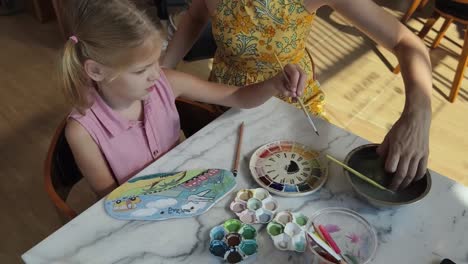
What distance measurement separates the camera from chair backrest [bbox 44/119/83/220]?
39.0 inches

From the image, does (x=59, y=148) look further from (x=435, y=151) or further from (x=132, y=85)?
(x=435, y=151)

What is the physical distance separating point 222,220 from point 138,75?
39cm

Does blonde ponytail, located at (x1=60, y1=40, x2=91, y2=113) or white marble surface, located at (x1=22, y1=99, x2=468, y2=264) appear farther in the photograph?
blonde ponytail, located at (x1=60, y1=40, x2=91, y2=113)

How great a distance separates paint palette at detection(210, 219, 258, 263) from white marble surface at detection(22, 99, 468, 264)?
15mm

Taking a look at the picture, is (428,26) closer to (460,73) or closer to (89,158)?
(460,73)

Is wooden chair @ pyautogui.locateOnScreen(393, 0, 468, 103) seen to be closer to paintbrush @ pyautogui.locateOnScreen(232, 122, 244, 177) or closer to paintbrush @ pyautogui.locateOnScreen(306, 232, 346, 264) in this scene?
paintbrush @ pyautogui.locateOnScreen(232, 122, 244, 177)

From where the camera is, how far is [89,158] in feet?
3.42

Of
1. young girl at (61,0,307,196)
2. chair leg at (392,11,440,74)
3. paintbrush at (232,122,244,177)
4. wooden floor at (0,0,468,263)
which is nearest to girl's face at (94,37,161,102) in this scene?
young girl at (61,0,307,196)

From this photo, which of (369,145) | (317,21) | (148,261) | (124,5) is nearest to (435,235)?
(369,145)

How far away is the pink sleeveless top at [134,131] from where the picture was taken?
1.06 m

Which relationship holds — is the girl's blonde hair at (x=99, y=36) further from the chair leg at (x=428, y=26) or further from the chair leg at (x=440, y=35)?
the chair leg at (x=440, y=35)

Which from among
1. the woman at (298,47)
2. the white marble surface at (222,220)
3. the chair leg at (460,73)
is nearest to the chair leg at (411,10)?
the chair leg at (460,73)

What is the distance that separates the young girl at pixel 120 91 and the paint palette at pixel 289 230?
32cm

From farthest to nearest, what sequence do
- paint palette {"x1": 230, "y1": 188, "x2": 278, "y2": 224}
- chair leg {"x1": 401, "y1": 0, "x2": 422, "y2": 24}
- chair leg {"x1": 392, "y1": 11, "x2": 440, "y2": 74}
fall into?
chair leg {"x1": 401, "y1": 0, "x2": 422, "y2": 24} < chair leg {"x1": 392, "y1": 11, "x2": 440, "y2": 74} < paint palette {"x1": 230, "y1": 188, "x2": 278, "y2": 224}
